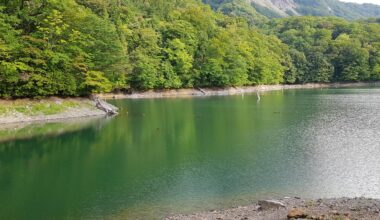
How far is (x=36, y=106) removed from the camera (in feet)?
149

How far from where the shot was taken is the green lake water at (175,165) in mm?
18828

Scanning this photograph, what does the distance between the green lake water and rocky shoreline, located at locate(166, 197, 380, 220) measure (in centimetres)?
145

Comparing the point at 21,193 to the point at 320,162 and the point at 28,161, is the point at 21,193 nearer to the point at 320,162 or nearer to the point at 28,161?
the point at 28,161

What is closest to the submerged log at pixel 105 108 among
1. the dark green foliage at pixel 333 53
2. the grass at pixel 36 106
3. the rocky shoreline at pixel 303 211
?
the grass at pixel 36 106

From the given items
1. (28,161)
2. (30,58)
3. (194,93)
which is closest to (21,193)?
(28,161)

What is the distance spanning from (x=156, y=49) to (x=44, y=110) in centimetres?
4313

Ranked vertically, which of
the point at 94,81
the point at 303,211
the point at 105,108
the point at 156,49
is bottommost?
the point at 303,211

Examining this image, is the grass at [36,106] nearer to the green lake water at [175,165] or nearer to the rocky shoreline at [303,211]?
the green lake water at [175,165]

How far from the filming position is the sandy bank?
42.5 m

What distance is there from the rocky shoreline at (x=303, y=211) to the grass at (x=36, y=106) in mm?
32392

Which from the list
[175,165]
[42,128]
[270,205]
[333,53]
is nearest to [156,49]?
[42,128]

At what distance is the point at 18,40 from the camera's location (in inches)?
1827

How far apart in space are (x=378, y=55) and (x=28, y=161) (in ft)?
419

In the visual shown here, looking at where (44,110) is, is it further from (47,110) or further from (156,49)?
(156,49)
